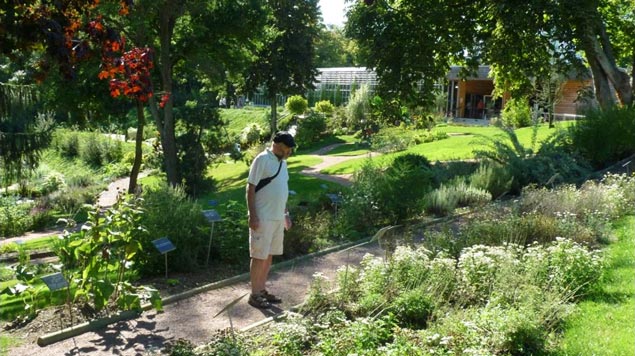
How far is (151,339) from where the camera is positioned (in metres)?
5.09

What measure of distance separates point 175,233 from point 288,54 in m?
27.9

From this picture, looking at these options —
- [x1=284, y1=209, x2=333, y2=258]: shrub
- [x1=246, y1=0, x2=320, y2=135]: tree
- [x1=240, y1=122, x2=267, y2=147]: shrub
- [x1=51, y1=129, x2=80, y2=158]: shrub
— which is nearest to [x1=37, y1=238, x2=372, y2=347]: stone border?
[x1=284, y1=209, x2=333, y2=258]: shrub

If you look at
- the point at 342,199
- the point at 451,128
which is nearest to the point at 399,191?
the point at 342,199

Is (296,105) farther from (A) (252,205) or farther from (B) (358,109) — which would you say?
(A) (252,205)

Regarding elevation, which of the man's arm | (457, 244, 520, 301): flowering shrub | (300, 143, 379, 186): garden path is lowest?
(300, 143, 379, 186): garden path

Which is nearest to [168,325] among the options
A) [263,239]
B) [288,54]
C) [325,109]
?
[263,239]

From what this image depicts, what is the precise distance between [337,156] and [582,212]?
1875cm

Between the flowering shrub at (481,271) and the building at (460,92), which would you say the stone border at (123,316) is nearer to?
the flowering shrub at (481,271)

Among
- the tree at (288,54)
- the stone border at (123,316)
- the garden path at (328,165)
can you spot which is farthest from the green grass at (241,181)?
the tree at (288,54)

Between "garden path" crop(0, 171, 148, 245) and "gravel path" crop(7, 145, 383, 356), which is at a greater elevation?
"gravel path" crop(7, 145, 383, 356)

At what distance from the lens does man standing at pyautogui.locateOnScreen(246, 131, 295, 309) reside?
18.6 feet

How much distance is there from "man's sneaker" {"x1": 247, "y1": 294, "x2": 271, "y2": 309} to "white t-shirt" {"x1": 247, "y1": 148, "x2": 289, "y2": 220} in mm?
794

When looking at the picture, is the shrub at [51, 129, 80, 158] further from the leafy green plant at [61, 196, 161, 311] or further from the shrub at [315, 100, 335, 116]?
the leafy green plant at [61, 196, 161, 311]

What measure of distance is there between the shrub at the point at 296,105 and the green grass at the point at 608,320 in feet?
103
